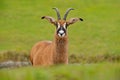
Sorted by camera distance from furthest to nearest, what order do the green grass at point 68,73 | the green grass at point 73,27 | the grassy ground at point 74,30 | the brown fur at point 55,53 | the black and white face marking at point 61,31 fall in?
the green grass at point 73,27 → the grassy ground at point 74,30 → the brown fur at point 55,53 → the black and white face marking at point 61,31 → the green grass at point 68,73

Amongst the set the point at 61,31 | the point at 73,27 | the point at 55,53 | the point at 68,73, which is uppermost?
the point at 73,27

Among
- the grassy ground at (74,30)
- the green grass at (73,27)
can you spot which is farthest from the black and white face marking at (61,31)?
the green grass at (73,27)

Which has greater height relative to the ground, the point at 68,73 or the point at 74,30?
the point at 74,30

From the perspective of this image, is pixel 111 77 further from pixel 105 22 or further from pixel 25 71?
pixel 105 22

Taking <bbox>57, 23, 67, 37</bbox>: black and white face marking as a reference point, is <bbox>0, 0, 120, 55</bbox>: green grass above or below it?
above

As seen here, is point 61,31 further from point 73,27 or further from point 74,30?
point 73,27

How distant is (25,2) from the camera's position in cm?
3181

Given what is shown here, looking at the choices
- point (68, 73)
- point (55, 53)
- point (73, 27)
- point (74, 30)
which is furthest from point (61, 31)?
point (73, 27)

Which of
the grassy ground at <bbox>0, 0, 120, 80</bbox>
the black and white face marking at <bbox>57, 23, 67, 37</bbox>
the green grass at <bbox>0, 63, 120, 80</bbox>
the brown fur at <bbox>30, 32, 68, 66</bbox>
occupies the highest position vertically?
the grassy ground at <bbox>0, 0, 120, 80</bbox>

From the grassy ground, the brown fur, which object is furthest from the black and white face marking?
the grassy ground

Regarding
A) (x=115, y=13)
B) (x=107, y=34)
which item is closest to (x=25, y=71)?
(x=107, y=34)

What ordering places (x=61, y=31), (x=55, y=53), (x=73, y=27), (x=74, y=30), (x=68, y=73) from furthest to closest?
(x=73, y=27)
(x=74, y=30)
(x=55, y=53)
(x=61, y=31)
(x=68, y=73)

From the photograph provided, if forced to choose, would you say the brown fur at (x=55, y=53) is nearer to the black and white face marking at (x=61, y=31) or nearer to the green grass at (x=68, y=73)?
the black and white face marking at (x=61, y=31)

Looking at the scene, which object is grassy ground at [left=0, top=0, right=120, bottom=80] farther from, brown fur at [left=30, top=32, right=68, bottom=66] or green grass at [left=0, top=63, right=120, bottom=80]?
green grass at [left=0, top=63, right=120, bottom=80]
